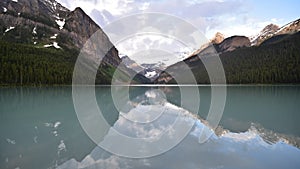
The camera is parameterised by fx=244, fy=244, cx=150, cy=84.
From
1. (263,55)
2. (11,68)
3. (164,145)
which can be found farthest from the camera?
(263,55)

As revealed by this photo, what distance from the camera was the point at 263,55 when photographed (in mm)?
179375

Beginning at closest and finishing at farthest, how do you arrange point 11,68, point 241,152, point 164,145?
point 241,152
point 164,145
point 11,68

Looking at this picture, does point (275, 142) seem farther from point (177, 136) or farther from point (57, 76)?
point (57, 76)

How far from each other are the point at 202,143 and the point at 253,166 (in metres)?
3.99

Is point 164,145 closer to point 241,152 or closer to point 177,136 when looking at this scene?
point 177,136

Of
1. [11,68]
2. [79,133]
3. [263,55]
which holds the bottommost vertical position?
[79,133]

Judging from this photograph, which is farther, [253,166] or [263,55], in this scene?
[263,55]

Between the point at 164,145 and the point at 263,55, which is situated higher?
the point at 263,55

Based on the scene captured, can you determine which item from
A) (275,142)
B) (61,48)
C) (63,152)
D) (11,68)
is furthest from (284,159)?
(61,48)

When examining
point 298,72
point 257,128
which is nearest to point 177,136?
point 257,128

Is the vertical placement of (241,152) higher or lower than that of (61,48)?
lower

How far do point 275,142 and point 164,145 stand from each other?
20.5 feet

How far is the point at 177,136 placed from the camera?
49.8ft

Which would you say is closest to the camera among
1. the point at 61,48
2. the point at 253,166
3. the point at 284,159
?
the point at 253,166
